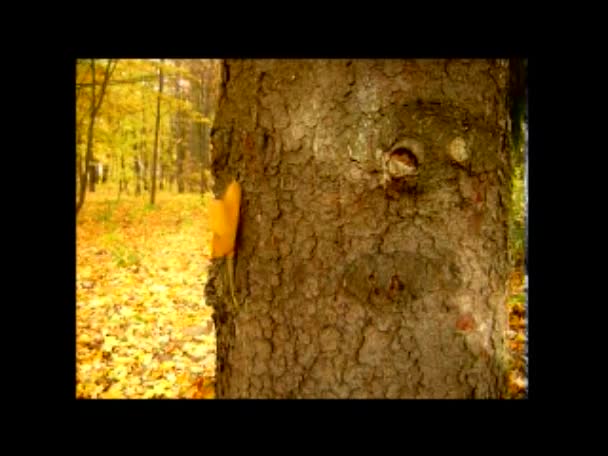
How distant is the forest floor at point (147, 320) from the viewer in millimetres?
3320

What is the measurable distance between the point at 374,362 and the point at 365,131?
53 cm

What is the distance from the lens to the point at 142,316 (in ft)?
15.4

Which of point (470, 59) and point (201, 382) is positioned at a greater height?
point (470, 59)

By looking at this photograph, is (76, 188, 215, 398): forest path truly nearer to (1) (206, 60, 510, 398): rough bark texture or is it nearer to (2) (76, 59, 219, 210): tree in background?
(2) (76, 59, 219, 210): tree in background

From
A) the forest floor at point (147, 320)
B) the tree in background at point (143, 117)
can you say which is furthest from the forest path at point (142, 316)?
the tree in background at point (143, 117)

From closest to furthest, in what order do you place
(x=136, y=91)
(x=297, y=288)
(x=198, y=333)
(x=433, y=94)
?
(x=433, y=94)
(x=297, y=288)
(x=198, y=333)
(x=136, y=91)

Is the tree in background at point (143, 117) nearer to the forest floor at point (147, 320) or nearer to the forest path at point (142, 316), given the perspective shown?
the forest path at point (142, 316)

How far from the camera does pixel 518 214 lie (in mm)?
4531

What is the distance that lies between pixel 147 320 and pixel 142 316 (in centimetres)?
14

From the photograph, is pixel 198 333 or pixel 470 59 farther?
pixel 198 333

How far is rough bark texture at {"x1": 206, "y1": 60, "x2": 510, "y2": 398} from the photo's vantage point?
0.95m

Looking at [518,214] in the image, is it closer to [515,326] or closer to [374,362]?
[515,326]

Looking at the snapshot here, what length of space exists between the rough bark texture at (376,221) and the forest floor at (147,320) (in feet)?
1.23

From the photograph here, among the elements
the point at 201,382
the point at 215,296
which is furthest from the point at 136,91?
the point at 215,296
